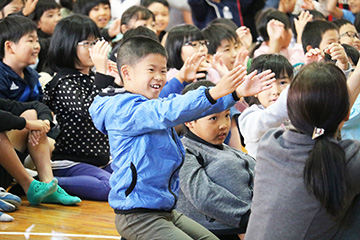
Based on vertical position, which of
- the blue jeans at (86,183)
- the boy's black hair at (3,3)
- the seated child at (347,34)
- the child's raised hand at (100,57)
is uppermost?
the boy's black hair at (3,3)

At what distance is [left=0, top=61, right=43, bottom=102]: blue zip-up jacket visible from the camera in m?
2.99

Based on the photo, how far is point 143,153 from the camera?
1.88 metres

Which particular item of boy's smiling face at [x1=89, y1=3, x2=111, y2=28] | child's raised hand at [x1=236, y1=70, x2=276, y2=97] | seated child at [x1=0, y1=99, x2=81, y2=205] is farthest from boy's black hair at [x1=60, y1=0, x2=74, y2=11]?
child's raised hand at [x1=236, y1=70, x2=276, y2=97]

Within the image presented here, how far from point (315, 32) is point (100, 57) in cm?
175

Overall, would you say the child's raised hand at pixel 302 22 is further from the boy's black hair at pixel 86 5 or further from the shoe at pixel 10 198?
the shoe at pixel 10 198

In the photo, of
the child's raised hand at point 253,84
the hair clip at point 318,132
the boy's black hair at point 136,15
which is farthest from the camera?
the boy's black hair at point 136,15

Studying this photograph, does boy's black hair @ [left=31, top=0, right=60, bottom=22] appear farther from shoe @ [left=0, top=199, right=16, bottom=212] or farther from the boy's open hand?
the boy's open hand

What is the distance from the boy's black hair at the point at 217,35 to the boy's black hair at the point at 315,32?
487 millimetres

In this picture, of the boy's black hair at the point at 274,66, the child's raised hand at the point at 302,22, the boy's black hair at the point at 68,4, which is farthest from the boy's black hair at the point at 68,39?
the child's raised hand at the point at 302,22

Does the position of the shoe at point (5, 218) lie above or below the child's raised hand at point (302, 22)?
below

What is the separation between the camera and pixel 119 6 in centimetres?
505

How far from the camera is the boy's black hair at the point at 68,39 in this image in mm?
3178

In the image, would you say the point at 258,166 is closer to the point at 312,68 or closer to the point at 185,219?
the point at 312,68

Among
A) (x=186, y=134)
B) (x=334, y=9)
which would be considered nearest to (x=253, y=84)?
(x=186, y=134)
